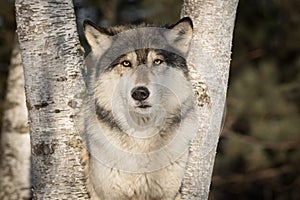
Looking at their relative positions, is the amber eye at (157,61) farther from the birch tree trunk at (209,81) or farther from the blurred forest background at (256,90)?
the blurred forest background at (256,90)

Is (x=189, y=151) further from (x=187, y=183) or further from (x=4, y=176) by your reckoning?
(x=4, y=176)

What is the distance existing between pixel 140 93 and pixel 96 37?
517 millimetres

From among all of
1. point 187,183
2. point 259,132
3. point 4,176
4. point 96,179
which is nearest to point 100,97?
point 96,179

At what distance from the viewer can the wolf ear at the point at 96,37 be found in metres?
3.75

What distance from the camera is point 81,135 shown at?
11.3 ft

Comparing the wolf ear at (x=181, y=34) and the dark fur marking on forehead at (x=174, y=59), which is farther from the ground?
the wolf ear at (x=181, y=34)

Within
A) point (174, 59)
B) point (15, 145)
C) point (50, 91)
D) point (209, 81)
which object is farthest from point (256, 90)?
point (50, 91)

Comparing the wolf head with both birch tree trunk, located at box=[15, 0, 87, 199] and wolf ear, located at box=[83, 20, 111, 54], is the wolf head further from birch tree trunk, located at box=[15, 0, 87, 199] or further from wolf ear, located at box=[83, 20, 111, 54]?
birch tree trunk, located at box=[15, 0, 87, 199]

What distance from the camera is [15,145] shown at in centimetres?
594

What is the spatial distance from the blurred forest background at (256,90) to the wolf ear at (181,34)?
4590 millimetres

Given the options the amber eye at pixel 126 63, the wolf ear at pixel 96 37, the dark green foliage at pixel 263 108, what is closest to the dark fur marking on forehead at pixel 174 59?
the amber eye at pixel 126 63

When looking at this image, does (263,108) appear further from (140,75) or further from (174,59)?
(140,75)

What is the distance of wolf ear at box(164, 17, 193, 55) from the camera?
11.7 ft

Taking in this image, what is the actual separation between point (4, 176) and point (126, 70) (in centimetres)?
261
